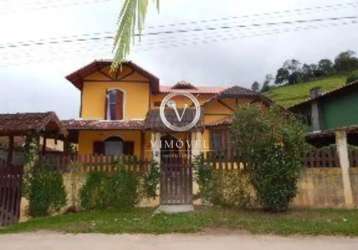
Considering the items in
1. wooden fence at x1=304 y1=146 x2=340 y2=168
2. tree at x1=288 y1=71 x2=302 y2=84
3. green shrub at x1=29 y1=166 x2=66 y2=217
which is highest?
tree at x1=288 y1=71 x2=302 y2=84

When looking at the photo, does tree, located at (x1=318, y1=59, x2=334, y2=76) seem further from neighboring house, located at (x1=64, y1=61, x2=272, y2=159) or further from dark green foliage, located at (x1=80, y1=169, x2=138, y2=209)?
dark green foliage, located at (x1=80, y1=169, x2=138, y2=209)

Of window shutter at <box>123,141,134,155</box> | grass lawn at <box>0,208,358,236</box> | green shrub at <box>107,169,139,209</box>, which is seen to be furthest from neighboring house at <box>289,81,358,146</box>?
green shrub at <box>107,169,139,209</box>

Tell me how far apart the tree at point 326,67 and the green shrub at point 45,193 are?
6677cm

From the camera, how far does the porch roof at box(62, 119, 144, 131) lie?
21.1m

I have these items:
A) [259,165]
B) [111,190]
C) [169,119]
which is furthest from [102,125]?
[259,165]

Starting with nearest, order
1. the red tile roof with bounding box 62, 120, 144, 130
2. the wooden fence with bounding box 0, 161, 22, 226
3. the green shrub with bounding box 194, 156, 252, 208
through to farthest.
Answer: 1. the green shrub with bounding box 194, 156, 252, 208
2. the wooden fence with bounding box 0, 161, 22, 226
3. the red tile roof with bounding box 62, 120, 144, 130

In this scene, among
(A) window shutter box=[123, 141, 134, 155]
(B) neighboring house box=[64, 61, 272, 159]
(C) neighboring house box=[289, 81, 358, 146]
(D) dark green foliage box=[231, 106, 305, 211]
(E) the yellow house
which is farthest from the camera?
(C) neighboring house box=[289, 81, 358, 146]

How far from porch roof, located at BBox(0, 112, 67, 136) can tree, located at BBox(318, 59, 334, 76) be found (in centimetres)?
6597

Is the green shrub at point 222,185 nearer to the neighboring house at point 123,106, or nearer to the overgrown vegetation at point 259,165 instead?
the overgrown vegetation at point 259,165

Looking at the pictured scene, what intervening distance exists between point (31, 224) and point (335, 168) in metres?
8.82

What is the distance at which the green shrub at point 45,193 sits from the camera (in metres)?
12.9

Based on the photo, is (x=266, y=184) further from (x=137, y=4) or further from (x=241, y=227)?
(x=137, y=4)

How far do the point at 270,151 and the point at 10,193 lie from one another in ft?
26.5

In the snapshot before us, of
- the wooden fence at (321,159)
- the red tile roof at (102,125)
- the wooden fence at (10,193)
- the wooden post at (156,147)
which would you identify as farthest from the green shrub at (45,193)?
the red tile roof at (102,125)
